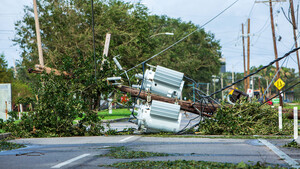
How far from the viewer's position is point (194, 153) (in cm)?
794

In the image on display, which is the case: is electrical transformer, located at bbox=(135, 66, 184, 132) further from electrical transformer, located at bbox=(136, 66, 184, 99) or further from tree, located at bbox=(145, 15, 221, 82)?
tree, located at bbox=(145, 15, 221, 82)

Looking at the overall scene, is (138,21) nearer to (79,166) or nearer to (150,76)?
(150,76)

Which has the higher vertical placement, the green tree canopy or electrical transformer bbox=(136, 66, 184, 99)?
the green tree canopy

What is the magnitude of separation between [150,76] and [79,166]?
294 inches

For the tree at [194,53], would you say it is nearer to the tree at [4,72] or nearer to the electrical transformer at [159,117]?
the tree at [4,72]

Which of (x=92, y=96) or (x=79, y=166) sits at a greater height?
(x=92, y=96)

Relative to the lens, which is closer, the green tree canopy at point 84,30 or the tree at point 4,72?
the green tree canopy at point 84,30

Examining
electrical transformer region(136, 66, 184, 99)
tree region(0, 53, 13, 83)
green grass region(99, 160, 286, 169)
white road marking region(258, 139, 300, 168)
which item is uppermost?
tree region(0, 53, 13, 83)

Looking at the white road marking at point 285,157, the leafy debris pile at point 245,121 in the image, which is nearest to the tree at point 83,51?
the leafy debris pile at point 245,121

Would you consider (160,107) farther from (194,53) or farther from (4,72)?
(194,53)

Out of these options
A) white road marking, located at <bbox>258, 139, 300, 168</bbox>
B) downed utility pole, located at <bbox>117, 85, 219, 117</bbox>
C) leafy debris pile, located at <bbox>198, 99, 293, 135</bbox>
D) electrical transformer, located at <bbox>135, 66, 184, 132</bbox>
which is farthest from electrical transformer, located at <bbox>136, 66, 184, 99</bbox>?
white road marking, located at <bbox>258, 139, 300, 168</bbox>

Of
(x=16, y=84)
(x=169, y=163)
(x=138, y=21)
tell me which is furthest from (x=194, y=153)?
(x=16, y=84)

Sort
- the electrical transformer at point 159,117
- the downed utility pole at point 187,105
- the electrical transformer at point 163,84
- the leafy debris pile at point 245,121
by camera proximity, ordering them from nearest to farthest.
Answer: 1. the electrical transformer at point 159,117
2. the leafy debris pile at point 245,121
3. the electrical transformer at point 163,84
4. the downed utility pole at point 187,105

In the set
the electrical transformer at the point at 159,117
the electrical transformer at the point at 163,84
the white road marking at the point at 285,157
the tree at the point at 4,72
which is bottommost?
the white road marking at the point at 285,157
